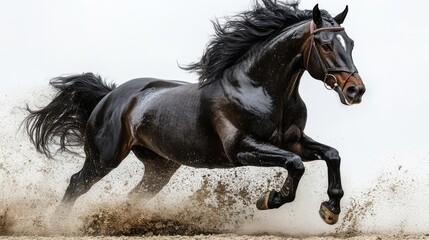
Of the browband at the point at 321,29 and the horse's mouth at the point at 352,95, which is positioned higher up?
the browband at the point at 321,29

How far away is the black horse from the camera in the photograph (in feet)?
20.1

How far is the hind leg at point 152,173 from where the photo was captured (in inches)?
304

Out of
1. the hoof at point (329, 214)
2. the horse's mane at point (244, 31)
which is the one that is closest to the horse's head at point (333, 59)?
the horse's mane at point (244, 31)

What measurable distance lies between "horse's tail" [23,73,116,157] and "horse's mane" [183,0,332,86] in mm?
1665

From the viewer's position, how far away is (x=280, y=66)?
21.0 feet

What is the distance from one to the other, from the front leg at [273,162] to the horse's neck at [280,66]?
1.28ft

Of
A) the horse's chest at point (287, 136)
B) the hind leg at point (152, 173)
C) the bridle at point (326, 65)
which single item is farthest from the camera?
the hind leg at point (152, 173)

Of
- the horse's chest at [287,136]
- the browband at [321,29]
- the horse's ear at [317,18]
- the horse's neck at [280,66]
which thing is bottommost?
the horse's chest at [287,136]

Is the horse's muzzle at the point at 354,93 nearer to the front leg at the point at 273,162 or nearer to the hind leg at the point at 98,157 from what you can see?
the front leg at the point at 273,162

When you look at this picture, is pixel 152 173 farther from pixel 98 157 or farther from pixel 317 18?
pixel 317 18

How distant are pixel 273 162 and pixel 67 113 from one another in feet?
9.01

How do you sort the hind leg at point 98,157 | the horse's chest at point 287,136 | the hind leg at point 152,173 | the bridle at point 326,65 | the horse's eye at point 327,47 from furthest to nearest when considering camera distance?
the hind leg at point 152,173 < the hind leg at point 98,157 < the horse's chest at point 287,136 < the horse's eye at point 327,47 < the bridle at point 326,65

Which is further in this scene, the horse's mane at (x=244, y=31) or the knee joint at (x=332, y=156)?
the horse's mane at (x=244, y=31)

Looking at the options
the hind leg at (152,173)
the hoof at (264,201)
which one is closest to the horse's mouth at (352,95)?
the hoof at (264,201)
